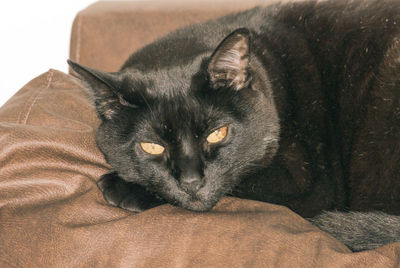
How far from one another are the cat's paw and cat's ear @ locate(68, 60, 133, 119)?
0.22 meters

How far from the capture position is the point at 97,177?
1.39 m

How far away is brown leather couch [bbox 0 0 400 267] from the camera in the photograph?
1069mm

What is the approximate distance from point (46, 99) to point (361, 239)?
119 cm

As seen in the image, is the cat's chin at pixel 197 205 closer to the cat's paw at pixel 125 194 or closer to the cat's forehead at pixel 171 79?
the cat's paw at pixel 125 194

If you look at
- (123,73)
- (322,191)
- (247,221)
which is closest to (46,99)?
(123,73)

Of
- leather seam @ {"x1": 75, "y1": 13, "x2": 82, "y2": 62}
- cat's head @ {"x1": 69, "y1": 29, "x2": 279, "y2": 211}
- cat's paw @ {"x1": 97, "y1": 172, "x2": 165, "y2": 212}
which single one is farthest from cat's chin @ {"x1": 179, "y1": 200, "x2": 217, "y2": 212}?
leather seam @ {"x1": 75, "y1": 13, "x2": 82, "y2": 62}

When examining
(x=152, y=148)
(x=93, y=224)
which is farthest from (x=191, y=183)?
(x=93, y=224)

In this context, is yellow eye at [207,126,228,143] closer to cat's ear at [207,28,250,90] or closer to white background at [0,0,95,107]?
cat's ear at [207,28,250,90]

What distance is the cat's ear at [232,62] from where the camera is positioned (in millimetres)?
1176

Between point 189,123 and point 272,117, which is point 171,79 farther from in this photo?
point 272,117

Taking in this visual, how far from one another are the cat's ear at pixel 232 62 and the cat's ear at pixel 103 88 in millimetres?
290

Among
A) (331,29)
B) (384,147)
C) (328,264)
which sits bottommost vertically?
(328,264)

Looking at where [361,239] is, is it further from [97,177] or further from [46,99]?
[46,99]


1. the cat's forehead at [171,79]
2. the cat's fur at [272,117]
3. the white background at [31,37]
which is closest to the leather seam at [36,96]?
the cat's fur at [272,117]
